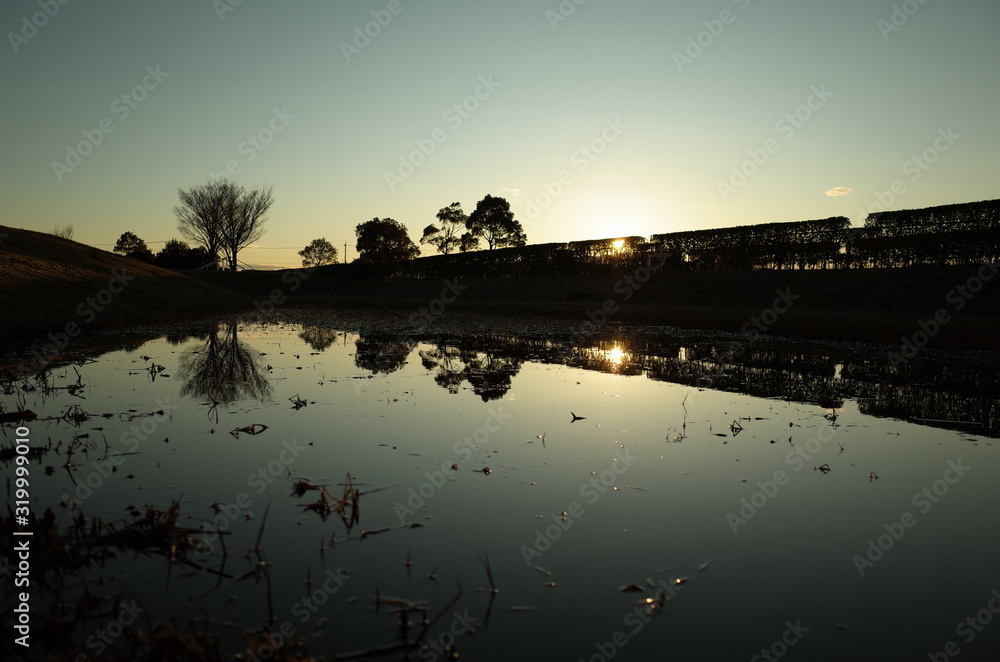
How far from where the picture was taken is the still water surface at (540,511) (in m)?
2.66

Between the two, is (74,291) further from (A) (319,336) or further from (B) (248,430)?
(B) (248,430)

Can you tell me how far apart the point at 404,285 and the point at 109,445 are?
4791 cm

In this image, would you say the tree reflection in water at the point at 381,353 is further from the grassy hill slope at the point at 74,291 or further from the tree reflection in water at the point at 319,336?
the grassy hill slope at the point at 74,291

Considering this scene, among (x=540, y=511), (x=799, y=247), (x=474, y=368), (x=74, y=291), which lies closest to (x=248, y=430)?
(x=540, y=511)

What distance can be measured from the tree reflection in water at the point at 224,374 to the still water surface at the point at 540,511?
10 centimetres

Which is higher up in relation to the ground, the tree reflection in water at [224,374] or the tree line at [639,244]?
the tree line at [639,244]

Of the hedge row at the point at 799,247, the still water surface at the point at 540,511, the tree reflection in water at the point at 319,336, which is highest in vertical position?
the hedge row at the point at 799,247

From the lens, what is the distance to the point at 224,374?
9.25m

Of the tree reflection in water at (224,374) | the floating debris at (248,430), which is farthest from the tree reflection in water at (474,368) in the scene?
the floating debris at (248,430)

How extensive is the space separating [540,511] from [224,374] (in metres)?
7.24

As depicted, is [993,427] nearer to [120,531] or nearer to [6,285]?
[120,531]

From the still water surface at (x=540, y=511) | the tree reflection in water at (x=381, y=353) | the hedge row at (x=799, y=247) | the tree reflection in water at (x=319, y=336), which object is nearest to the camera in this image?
the still water surface at (x=540, y=511)

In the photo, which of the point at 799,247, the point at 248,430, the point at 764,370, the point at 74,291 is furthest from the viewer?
the point at 799,247

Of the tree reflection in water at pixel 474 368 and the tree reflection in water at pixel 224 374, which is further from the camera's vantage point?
the tree reflection in water at pixel 474 368
